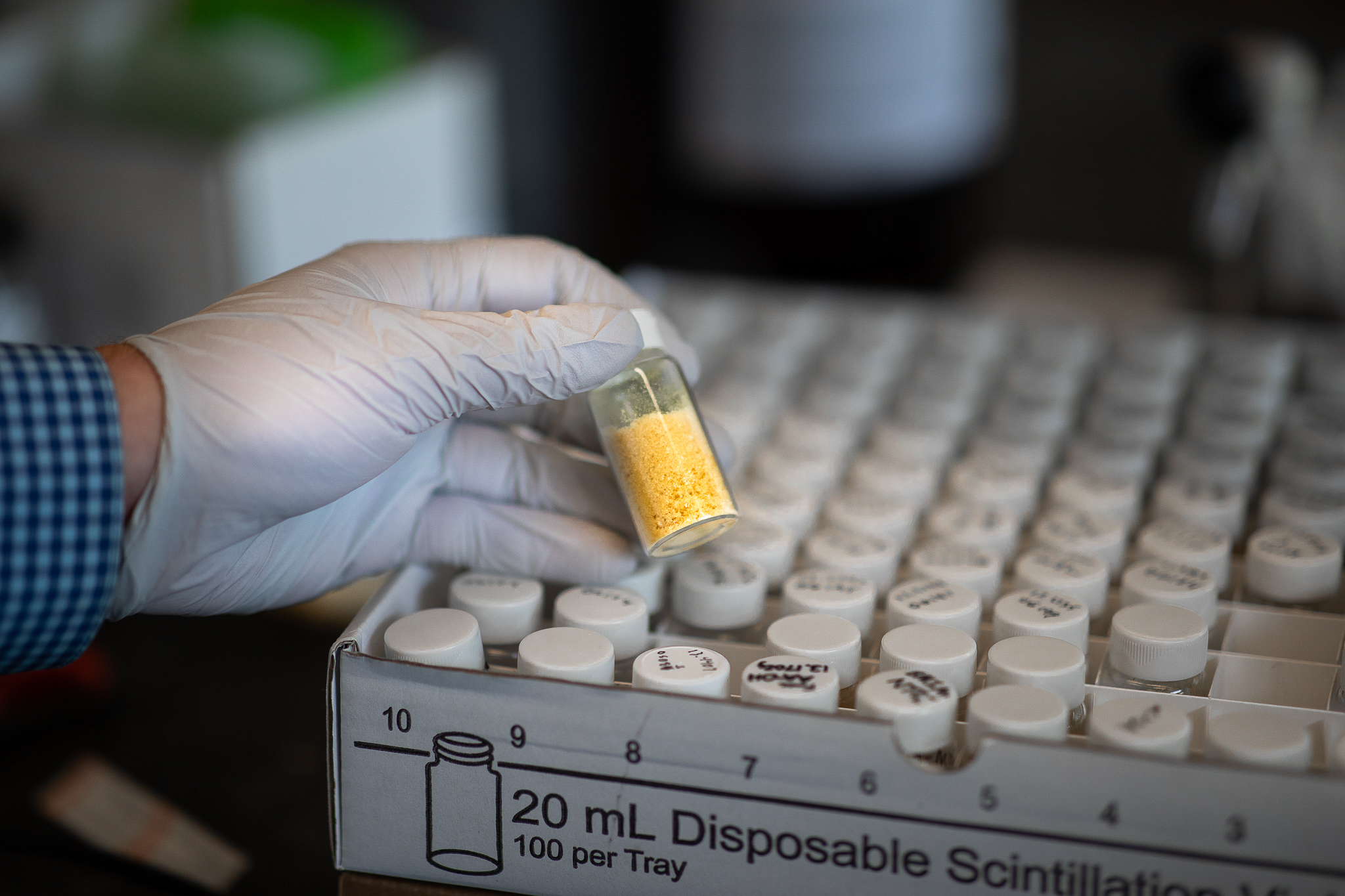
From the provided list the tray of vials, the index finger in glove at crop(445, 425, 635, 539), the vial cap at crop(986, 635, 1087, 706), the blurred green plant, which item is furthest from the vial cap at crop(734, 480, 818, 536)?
the blurred green plant

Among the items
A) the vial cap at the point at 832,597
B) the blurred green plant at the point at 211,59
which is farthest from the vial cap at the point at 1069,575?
the blurred green plant at the point at 211,59

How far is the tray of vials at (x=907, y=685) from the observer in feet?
1.75

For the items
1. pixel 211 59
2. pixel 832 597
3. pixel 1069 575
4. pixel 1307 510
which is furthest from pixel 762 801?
pixel 211 59

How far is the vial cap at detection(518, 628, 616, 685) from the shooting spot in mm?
620

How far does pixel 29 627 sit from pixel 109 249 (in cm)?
96

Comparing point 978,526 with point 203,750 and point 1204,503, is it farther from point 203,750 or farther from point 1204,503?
point 203,750

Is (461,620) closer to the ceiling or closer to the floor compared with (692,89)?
closer to the floor

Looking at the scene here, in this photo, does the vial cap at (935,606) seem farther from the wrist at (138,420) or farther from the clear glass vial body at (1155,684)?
the wrist at (138,420)

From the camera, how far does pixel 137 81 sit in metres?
1.46

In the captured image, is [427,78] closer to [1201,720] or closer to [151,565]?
[151,565]

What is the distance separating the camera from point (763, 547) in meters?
0.77

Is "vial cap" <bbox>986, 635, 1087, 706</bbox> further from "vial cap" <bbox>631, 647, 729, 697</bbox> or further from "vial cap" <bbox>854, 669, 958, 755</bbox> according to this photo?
"vial cap" <bbox>631, 647, 729, 697</bbox>

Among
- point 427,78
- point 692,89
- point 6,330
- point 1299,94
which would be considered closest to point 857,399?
point 1299,94

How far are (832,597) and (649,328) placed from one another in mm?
213
